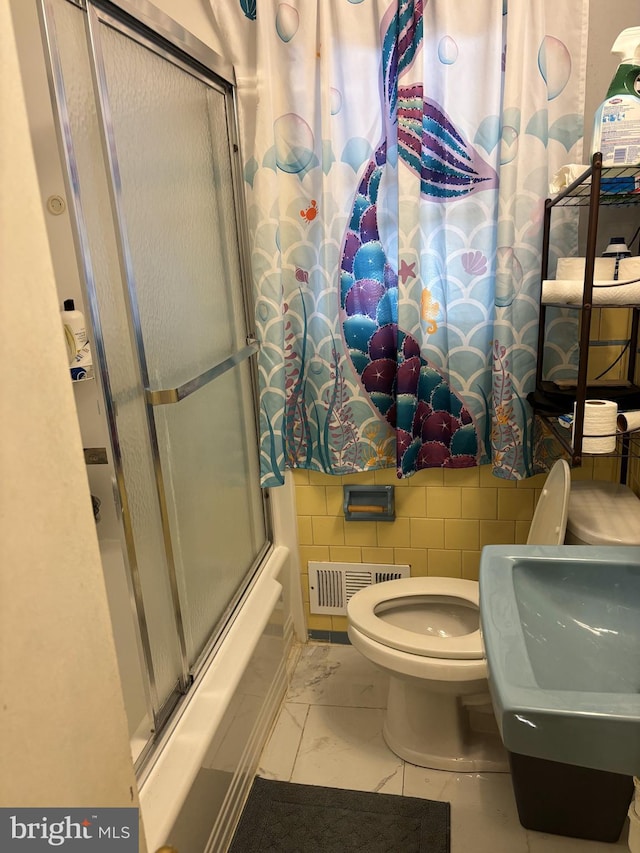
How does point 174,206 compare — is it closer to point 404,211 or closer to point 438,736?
point 404,211

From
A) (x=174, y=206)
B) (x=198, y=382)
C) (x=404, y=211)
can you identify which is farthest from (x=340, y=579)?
(x=174, y=206)

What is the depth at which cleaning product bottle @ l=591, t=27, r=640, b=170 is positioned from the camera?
1385 millimetres

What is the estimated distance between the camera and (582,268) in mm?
1580

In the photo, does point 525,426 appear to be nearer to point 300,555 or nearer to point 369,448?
point 369,448

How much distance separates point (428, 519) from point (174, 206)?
1304 mm

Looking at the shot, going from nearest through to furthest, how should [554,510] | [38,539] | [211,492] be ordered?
[38,539]
[554,510]
[211,492]

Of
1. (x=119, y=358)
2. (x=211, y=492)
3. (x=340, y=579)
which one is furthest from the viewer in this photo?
(x=340, y=579)

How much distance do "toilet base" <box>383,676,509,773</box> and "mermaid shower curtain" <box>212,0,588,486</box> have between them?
0.67 meters

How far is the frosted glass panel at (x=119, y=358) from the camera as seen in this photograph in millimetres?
1216

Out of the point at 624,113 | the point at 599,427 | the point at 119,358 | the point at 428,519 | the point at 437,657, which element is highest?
the point at 624,113

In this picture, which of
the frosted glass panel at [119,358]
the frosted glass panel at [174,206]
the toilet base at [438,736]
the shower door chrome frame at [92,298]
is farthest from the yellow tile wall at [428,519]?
the shower door chrome frame at [92,298]

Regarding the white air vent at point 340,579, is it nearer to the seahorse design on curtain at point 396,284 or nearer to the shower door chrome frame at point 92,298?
the seahorse design on curtain at point 396,284

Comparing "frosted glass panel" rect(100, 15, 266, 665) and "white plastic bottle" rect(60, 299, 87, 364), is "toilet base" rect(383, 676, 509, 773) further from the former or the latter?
"white plastic bottle" rect(60, 299, 87, 364)

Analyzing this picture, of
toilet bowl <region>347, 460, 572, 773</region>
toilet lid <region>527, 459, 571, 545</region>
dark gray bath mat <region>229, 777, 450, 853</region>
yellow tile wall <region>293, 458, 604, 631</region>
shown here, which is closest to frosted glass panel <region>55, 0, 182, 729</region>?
dark gray bath mat <region>229, 777, 450, 853</region>
